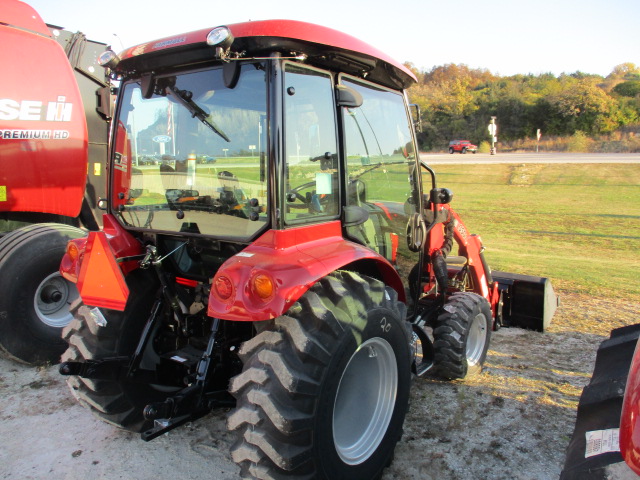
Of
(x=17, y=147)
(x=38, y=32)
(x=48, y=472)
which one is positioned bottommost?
(x=48, y=472)

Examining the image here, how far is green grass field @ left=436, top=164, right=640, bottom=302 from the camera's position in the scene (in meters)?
7.56

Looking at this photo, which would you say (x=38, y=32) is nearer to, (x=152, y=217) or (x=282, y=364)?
(x=152, y=217)

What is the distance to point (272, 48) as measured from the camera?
2.34 metres

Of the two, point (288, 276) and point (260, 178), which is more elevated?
point (260, 178)

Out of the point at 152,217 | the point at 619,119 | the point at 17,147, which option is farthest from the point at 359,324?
the point at 619,119

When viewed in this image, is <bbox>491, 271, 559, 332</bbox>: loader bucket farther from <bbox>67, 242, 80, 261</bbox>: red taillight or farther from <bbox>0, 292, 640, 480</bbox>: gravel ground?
<bbox>67, 242, 80, 261</bbox>: red taillight

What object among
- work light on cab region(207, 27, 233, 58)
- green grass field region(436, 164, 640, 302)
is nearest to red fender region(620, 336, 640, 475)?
work light on cab region(207, 27, 233, 58)

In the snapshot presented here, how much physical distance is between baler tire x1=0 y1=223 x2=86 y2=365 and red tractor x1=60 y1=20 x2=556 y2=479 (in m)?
1.52

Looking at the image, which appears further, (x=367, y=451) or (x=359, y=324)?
(x=367, y=451)

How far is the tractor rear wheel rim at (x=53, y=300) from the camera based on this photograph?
14.5 ft

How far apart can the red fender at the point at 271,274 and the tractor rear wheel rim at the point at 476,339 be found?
1.99 metres

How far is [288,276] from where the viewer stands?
219 centimetres

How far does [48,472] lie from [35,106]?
10.1ft

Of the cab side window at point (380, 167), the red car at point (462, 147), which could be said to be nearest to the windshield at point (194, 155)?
the cab side window at point (380, 167)
